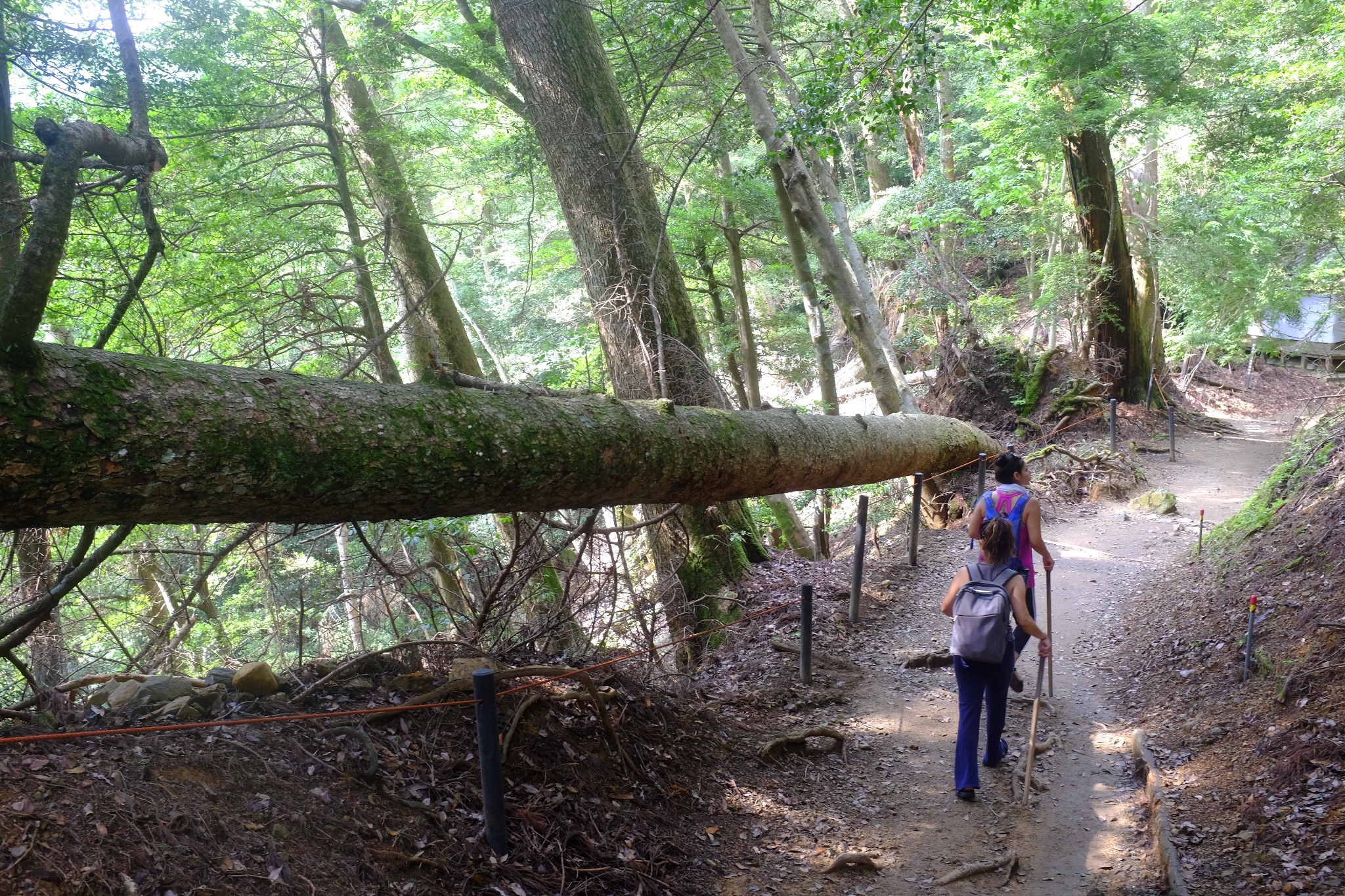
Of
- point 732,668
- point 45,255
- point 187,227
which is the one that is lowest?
point 732,668

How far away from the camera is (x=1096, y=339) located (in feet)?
52.8

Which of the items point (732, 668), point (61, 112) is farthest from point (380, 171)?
point (732, 668)

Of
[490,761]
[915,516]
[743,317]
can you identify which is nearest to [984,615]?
[490,761]

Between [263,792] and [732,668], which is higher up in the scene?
[263,792]

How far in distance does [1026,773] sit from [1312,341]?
31.6 meters

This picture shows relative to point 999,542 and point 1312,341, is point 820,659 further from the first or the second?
point 1312,341

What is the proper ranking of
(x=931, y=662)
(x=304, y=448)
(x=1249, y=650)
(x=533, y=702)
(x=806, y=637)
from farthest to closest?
(x=931, y=662), (x=806, y=637), (x=1249, y=650), (x=533, y=702), (x=304, y=448)

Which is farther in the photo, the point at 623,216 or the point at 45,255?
the point at 623,216

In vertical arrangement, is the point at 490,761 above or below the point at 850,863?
above

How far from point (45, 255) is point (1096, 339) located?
17598 mm

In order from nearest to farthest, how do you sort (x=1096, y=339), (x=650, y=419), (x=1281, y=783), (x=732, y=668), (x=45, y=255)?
1. (x=45, y=255)
2. (x=1281, y=783)
3. (x=650, y=419)
4. (x=732, y=668)
5. (x=1096, y=339)

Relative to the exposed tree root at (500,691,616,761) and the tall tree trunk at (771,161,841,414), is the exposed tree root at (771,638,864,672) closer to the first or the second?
the exposed tree root at (500,691,616,761)

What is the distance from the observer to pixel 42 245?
8.39 ft

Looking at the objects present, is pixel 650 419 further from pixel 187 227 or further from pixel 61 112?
pixel 187 227
